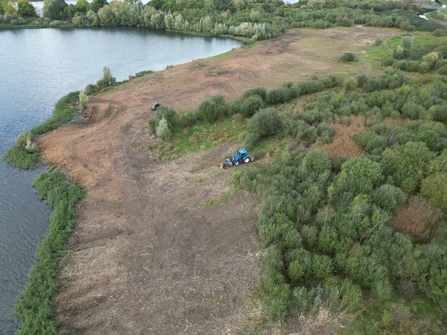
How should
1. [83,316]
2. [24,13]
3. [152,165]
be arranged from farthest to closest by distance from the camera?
[24,13], [152,165], [83,316]

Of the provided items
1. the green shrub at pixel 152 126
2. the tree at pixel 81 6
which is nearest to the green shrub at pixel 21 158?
the green shrub at pixel 152 126

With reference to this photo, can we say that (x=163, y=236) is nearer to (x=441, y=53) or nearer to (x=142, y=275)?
(x=142, y=275)

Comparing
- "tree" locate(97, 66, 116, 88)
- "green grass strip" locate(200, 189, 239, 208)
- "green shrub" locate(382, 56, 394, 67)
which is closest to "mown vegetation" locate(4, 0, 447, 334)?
"green grass strip" locate(200, 189, 239, 208)

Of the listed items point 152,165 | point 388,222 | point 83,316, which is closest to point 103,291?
point 83,316

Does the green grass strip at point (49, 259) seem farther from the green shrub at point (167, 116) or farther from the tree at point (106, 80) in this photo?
the tree at point (106, 80)

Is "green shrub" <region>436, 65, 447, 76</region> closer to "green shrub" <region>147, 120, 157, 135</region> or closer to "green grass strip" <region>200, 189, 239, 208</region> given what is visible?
"green grass strip" <region>200, 189, 239, 208</region>

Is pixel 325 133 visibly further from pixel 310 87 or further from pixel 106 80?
pixel 106 80

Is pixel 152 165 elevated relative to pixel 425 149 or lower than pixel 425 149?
lower
